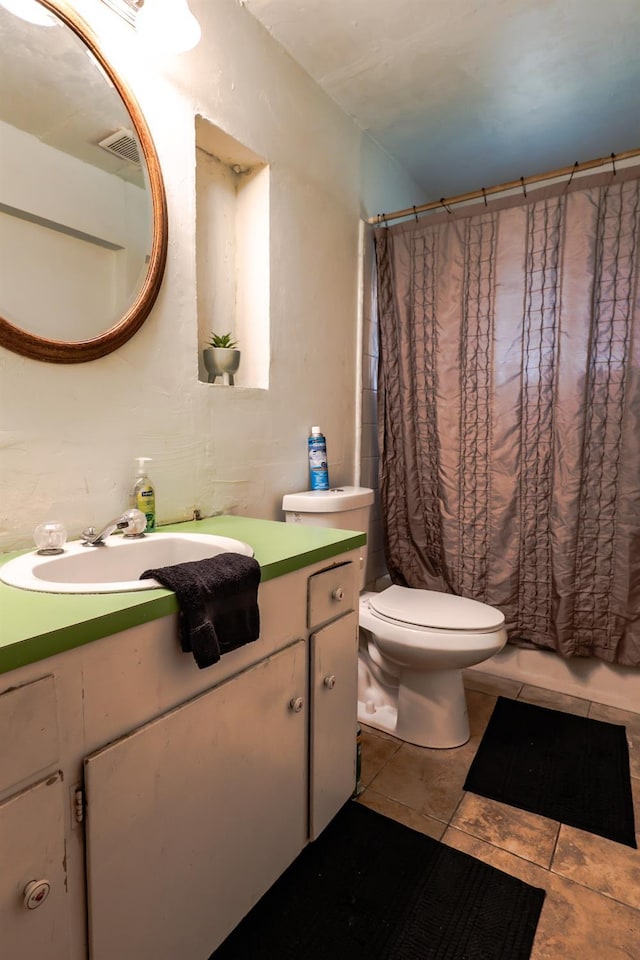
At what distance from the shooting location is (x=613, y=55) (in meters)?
1.69

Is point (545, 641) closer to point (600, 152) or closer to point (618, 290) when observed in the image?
point (618, 290)

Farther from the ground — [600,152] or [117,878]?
[600,152]

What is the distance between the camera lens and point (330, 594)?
3.88 feet

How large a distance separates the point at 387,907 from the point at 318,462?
4.04 feet

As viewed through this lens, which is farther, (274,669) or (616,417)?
(616,417)

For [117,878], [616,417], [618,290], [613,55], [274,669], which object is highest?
[613,55]

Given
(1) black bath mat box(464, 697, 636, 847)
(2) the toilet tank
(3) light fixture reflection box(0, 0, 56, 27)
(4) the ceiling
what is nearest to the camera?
(3) light fixture reflection box(0, 0, 56, 27)

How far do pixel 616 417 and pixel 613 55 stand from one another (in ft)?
3.92

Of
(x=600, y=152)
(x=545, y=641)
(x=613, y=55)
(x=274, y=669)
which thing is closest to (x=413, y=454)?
(x=545, y=641)

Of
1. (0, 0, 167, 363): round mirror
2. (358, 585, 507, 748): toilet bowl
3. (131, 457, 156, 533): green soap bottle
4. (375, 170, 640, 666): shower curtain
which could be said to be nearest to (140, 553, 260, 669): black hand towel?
(131, 457, 156, 533): green soap bottle

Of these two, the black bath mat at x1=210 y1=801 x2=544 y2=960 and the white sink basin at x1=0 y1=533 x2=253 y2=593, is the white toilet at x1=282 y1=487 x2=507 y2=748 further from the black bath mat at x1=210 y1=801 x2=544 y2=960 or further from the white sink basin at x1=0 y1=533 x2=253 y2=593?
the white sink basin at x1=0 y1=533 x2=253 y2=593

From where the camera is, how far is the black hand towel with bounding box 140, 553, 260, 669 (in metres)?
0.79

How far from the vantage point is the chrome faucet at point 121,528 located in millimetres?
1048

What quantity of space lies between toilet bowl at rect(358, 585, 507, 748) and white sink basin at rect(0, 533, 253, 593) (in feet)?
2.40
